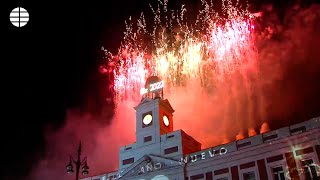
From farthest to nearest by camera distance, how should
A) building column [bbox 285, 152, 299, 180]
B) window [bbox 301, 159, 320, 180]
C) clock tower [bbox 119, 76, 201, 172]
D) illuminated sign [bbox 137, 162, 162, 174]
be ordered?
clock tower [bbox 119, 76, 201, 172]
illuminated sign [bbox 137, 162, 162, 174]
building column [bbox 285, 152, 299, 180]
window [bbox 301, 159, 320, 180]

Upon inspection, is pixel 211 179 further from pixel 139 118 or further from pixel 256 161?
pixel 139 118

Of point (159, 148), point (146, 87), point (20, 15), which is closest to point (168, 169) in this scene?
point (159, 148)

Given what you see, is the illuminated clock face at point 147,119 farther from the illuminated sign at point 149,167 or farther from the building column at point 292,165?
the building column at point 292,165

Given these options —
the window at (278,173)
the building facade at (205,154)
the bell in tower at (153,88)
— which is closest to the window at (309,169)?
the building facade at (205,154)

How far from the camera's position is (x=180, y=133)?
51125 mm

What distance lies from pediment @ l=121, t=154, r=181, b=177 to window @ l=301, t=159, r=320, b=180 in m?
16.2

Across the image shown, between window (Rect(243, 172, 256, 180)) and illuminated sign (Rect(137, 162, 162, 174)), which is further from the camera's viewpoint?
illuminated sign (Rect(137, 162, 162, 174))

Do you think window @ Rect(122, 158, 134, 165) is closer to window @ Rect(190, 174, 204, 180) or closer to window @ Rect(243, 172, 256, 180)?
window @ Rect(190, 174, 204, 180)

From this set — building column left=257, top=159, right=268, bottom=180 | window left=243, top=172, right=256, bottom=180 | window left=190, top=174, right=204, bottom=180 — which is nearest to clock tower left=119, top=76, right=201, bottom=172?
window left=190, top=174, right=204, bottom=180

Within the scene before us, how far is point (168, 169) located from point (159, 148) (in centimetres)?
383

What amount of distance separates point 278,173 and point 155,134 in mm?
18599

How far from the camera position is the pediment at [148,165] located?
49719mm

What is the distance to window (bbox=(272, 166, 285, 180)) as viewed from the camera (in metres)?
40.9

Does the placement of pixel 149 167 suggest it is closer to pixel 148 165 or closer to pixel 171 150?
pixel 148 165
